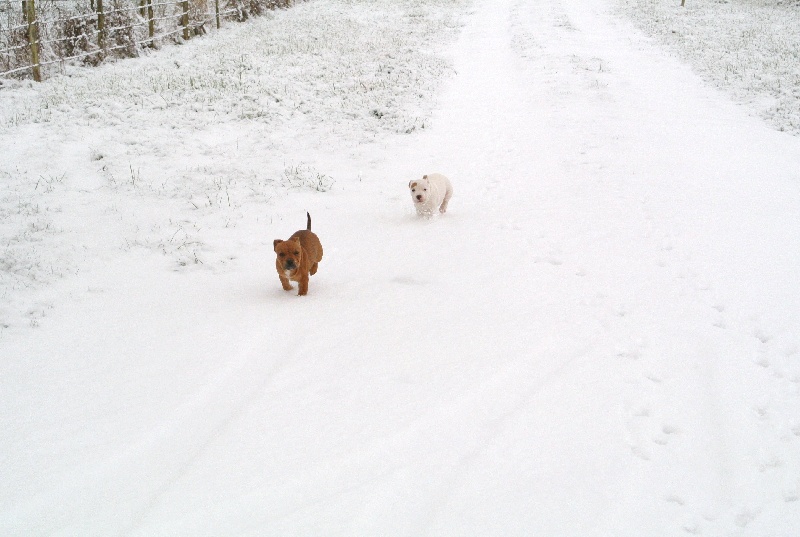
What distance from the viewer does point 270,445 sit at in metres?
3.56

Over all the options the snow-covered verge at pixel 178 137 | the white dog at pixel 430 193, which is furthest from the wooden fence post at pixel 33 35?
the white dog at pixel 430 193

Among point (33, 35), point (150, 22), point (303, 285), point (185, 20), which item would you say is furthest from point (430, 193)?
point (185, 20)

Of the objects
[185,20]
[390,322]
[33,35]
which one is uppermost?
[185,20]

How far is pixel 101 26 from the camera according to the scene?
48.9 feet

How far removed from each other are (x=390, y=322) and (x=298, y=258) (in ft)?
3.83

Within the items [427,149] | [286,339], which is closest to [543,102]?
[427,149]

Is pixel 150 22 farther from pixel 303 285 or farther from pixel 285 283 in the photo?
pixel 303 285

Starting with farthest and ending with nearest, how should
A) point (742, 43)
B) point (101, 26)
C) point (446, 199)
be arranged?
point (742, 43) → point (101, 26) → point (446, 199)

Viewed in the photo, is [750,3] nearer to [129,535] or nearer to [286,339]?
[286,339]

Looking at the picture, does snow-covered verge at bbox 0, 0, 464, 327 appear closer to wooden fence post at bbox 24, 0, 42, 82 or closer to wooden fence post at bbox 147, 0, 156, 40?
wooden fence post at bbox 24, 0, 42, 82

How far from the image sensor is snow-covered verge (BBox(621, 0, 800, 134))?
45.8ft

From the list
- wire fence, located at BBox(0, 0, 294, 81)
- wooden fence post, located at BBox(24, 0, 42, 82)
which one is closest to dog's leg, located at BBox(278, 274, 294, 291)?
wire fence, located at BBox(0, 0, 294, 81)

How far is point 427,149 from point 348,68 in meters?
6.83

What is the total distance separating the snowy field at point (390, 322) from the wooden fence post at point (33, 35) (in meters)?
0.70
